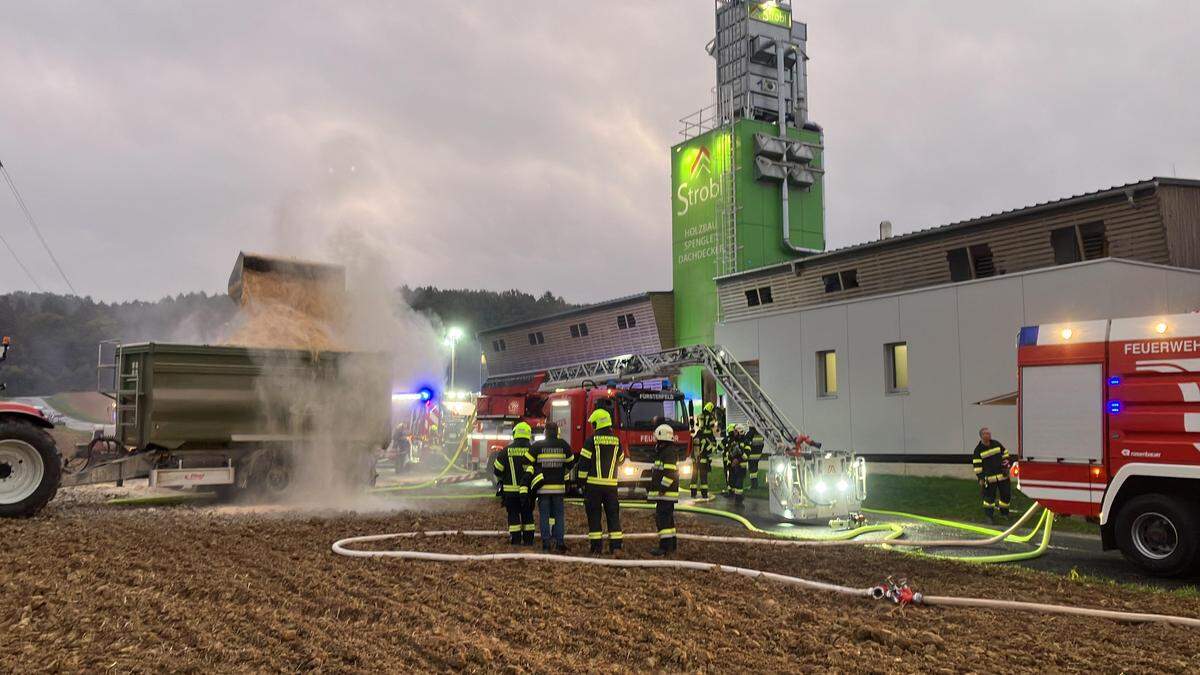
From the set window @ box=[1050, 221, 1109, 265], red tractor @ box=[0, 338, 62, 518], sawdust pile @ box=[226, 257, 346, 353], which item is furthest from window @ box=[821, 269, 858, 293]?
red tractor @ box=[0, 338, 62, 518]

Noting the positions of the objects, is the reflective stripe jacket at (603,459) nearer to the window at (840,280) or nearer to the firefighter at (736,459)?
the firefighter at (736,459)

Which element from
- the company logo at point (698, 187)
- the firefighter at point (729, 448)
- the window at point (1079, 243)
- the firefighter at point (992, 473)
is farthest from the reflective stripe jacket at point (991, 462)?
the company logo at point (698, 187)

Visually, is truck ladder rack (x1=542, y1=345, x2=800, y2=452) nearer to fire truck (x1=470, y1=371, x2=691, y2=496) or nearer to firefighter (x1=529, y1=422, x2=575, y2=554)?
fire truck (x1=470, y1=371, x2=691, y2=496)

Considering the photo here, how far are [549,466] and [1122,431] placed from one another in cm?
711

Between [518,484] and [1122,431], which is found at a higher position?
[1122,431]

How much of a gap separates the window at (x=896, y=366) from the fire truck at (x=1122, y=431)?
11.4m

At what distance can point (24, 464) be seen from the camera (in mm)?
11625

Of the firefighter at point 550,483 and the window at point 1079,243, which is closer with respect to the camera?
the firefighter at point 550,483

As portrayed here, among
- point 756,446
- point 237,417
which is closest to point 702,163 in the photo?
point 756,446

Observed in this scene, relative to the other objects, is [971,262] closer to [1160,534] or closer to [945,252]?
[945,252]

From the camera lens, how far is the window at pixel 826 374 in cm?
2425

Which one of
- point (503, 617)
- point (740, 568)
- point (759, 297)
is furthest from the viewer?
point (759, 297)

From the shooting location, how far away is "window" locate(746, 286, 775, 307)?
28125 mm

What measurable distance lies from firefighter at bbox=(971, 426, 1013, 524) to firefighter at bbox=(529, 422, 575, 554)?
8262 mm
